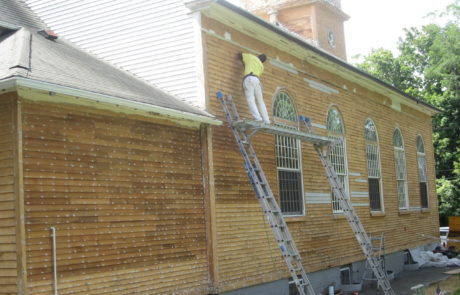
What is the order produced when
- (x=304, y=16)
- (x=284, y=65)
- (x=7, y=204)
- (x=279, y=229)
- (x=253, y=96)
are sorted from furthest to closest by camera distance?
(x=304, y=16)
(x=284, y=65)
(x=253, y=96)
(x=279, y=229)
(x=7, y=204)

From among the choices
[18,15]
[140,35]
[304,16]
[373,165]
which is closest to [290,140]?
[140,35]

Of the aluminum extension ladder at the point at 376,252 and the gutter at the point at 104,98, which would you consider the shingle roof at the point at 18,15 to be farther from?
the aluminum extension ladder at the point at 376,252

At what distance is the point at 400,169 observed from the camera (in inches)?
945

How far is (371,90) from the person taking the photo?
21.9 meters

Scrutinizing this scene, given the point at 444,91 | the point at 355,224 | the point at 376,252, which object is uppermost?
the point at 444,91

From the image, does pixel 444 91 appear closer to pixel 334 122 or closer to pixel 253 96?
pixel 334 122

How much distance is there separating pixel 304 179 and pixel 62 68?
804 cm

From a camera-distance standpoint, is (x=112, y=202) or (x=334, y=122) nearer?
(x=112, y=202)

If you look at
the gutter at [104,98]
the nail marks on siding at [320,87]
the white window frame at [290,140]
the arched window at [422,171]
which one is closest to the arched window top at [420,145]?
the arched window at [422,171]

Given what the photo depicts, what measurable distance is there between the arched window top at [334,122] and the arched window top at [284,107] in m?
2.39

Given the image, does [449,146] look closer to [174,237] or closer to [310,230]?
[310,230]

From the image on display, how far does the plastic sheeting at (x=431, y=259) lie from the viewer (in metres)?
23.4

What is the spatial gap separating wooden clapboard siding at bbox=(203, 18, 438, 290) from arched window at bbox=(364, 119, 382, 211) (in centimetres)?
36

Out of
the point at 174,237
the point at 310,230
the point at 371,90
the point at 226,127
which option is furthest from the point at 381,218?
the point at 174,237
